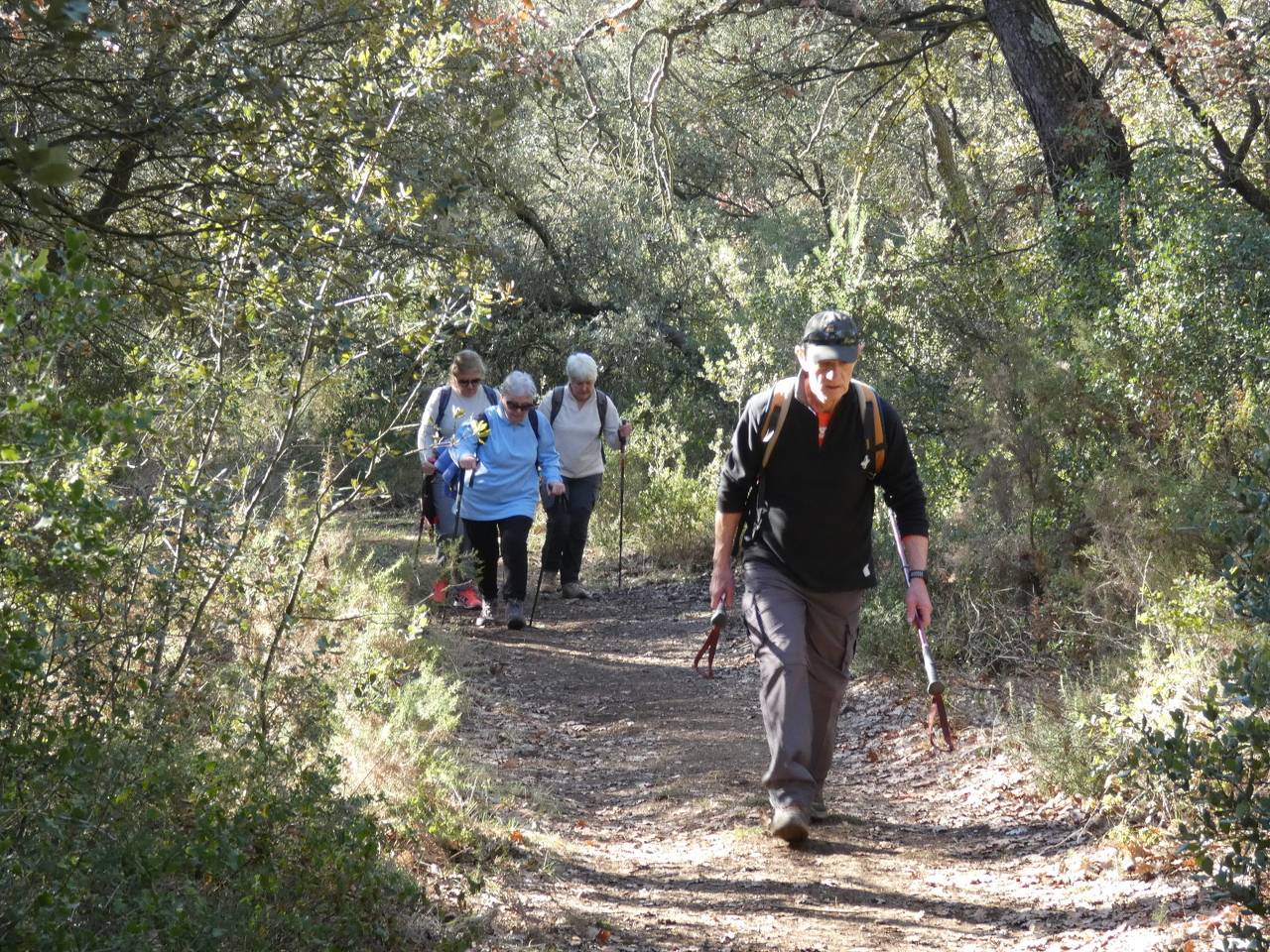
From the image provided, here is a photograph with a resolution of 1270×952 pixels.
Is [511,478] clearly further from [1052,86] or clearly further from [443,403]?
[1052,86]

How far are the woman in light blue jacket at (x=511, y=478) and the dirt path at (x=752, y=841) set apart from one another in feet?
4.87

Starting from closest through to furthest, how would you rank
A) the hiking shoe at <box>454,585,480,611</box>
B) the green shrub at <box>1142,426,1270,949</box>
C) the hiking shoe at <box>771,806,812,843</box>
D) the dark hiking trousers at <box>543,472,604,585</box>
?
the green shrub at <box>1142,426,1270,949</box> → the hiking shoe at <box>771,806,812,843</box> → the hiking shoe at <box>454,585,480,611</box> → the dark hiking trousers at <box>543,472,604,585</box>

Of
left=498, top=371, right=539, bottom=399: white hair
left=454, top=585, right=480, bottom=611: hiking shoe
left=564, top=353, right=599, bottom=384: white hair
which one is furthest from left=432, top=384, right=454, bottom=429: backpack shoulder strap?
left=454, top=585, right=480, bottom=611: hiking shoe

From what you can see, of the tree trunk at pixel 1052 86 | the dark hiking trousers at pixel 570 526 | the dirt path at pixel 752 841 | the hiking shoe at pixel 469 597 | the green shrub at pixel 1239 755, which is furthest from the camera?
the dark hiking trousers at pixel 570 526

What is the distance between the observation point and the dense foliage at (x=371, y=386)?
4.09 m

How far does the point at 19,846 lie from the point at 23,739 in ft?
1.63

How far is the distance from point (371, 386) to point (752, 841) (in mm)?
→ 4527

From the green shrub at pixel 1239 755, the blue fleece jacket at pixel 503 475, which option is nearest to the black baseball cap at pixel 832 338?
the green shrub at pixel 1239 755

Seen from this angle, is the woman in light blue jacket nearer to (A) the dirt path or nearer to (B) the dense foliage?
(B) the dense foliage

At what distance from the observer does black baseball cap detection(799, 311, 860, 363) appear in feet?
19.6

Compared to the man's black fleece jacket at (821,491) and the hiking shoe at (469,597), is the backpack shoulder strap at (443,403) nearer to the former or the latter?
the hiking shoe at (469,597)

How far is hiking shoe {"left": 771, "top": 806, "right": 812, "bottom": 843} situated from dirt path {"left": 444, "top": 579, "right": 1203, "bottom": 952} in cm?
10

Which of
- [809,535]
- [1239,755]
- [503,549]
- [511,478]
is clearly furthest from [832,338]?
[503,549]

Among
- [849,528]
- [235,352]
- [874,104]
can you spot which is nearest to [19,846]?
[849,528]
